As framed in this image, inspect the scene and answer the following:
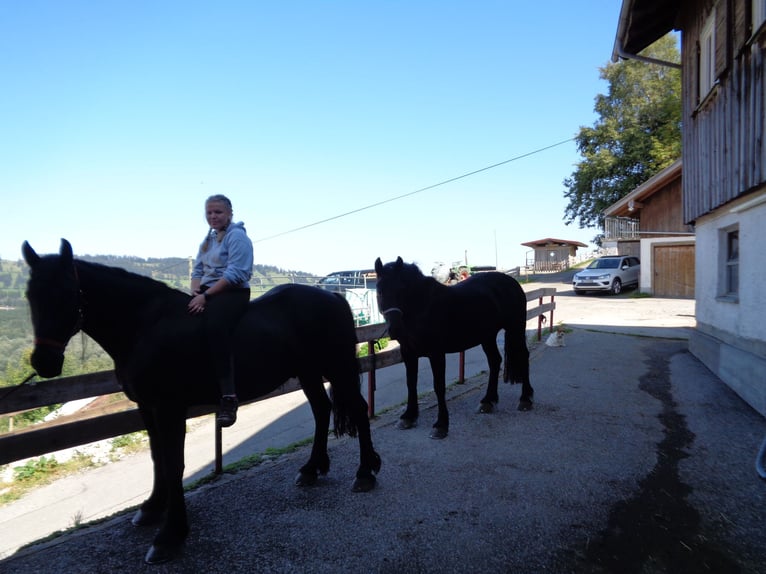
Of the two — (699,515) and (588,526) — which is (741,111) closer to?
(699,515)

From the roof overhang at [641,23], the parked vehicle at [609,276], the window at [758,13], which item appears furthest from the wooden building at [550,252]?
the window at [758,13]

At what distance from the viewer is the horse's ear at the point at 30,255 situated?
2486mm

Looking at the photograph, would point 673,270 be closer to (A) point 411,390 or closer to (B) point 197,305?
(A) point 411,390

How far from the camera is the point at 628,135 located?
1253 inches

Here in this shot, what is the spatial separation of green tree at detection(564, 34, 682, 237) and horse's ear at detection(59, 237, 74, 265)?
34.7 m

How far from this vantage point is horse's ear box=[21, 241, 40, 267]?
2486 mm

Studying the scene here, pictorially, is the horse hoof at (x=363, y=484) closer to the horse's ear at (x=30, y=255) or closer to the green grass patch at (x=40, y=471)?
the horse's ear at (x=30, y=255)

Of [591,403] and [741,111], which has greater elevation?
[741,111]

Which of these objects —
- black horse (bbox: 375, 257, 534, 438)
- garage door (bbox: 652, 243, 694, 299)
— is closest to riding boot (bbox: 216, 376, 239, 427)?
black horse (bbox: 375, 257, 534, 438)

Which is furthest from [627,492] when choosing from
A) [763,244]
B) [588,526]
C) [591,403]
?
[763,244]

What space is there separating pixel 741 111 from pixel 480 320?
472 cm

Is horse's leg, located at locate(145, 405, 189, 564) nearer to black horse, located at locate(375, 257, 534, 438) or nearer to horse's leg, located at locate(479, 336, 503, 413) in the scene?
black horse, located at locate(375, 257, 534, 438)

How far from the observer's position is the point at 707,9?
25.3 ft

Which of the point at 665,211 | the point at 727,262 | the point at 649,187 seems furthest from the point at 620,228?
the point at 727,262
